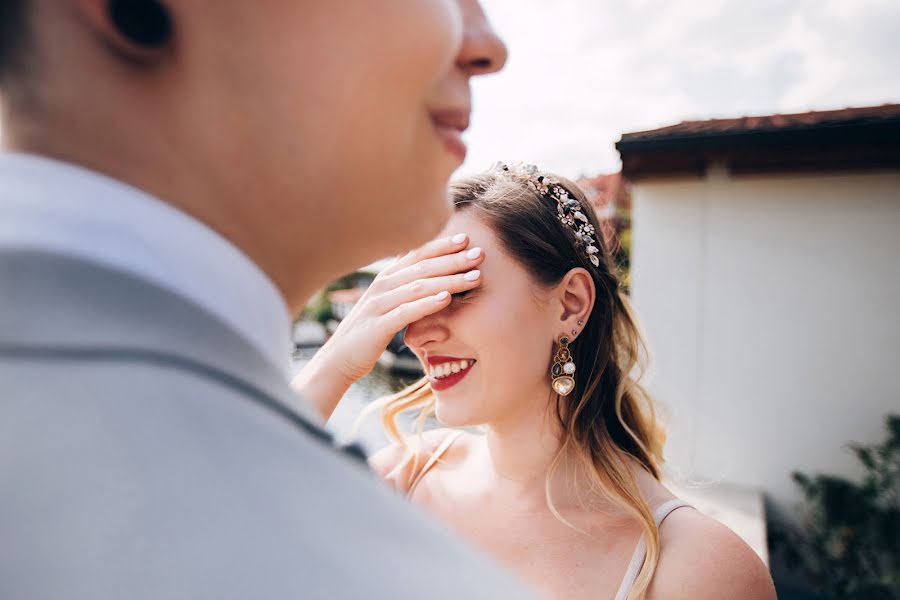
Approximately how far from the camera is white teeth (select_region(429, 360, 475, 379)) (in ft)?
5.99

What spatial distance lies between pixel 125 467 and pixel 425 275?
5.00 ft

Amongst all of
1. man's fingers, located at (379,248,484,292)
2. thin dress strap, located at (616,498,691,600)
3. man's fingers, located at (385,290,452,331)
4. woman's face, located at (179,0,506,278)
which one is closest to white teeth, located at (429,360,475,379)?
man's fingers, located at (385,290,452,331)

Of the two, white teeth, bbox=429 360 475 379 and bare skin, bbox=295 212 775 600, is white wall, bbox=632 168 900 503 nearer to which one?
bare skin, bbox=295 212 775 600

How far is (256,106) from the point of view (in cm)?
51

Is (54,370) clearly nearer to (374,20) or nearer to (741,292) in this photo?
(374,20)

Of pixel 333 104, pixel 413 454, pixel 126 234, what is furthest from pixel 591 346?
pixel 126 234

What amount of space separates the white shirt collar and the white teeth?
1.34m

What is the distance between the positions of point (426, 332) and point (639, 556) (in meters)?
0.94

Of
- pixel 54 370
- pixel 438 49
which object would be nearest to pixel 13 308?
pixel 54 370

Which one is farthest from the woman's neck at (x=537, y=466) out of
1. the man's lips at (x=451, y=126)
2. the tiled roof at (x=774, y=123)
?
the tiled roof at (x=774, y=123)

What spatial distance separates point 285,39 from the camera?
19.7 inches

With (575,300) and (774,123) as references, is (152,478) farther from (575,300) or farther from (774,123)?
(774,123)

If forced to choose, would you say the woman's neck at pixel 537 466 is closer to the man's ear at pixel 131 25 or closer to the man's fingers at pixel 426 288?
the man's fingers at pixel 426 288

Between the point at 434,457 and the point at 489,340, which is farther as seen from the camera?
the point at 434,457
